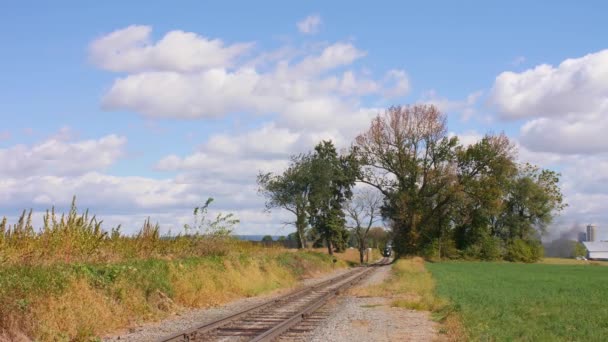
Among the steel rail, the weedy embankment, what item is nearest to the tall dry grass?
the weedy embankment

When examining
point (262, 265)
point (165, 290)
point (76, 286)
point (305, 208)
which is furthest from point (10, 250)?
point (305, 208)

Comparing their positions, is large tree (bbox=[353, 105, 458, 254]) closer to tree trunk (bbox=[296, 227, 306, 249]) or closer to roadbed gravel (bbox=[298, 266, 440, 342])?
tree trunk (bbox=[296, 227, 306, 249])

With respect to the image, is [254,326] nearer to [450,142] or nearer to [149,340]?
[149,340]

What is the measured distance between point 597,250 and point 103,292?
185 metres

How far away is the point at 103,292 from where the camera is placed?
18.0 m

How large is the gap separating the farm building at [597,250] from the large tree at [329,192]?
367ft

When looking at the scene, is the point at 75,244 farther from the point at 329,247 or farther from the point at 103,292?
the point at 329,247

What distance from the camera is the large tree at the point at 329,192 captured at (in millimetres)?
89062

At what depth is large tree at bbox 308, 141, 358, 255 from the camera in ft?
292

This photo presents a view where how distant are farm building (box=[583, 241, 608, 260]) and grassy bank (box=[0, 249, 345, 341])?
16923cm

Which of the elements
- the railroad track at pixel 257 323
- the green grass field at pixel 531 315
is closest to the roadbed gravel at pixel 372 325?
the railroad track at pixel 257 323

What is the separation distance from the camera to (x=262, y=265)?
120ft

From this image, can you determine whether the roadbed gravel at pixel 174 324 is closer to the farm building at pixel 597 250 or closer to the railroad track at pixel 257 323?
the railroad track at pixel 257 323

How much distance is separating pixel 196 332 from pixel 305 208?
7443cm
